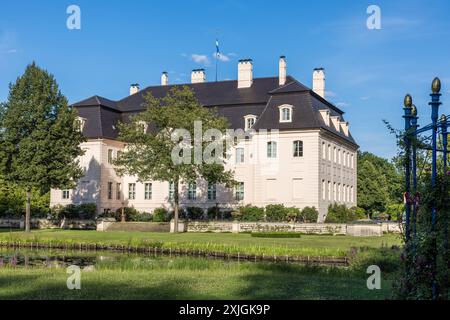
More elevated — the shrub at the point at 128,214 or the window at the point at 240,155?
the window at the point at 240,155

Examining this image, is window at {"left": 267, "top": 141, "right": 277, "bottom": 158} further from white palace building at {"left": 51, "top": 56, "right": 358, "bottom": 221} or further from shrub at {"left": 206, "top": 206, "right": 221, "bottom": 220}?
shrub at {"left": 206, "top": 206, "right": 221, "bottom": 220}

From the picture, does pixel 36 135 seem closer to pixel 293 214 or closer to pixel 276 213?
pixel 276 213

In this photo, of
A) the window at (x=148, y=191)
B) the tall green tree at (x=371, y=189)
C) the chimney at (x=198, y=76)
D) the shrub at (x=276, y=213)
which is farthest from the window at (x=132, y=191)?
the tall green tree at (x=371, y=189)

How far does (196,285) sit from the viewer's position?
1148 centimetres

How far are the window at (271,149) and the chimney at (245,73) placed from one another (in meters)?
6.81

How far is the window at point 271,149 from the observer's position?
45.1 m

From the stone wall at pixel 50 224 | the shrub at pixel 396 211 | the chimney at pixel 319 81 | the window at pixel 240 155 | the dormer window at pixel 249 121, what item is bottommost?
the stone wall at pixel 50 224

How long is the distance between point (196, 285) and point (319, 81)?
138ft

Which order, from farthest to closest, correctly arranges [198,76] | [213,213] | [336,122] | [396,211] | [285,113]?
[198,76] → [336,122] → [213,213] → [285,113] → [396,211]

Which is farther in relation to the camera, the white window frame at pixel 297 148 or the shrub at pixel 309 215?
the white window frame at pixel 297 148

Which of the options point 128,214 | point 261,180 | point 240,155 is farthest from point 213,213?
point 128,214

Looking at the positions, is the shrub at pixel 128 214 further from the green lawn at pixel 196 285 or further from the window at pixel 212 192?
the green lawn at pixel 196 285

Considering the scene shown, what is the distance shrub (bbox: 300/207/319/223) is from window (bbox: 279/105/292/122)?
7.35 metres

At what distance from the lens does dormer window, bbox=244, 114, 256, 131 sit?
45656 millimetres
